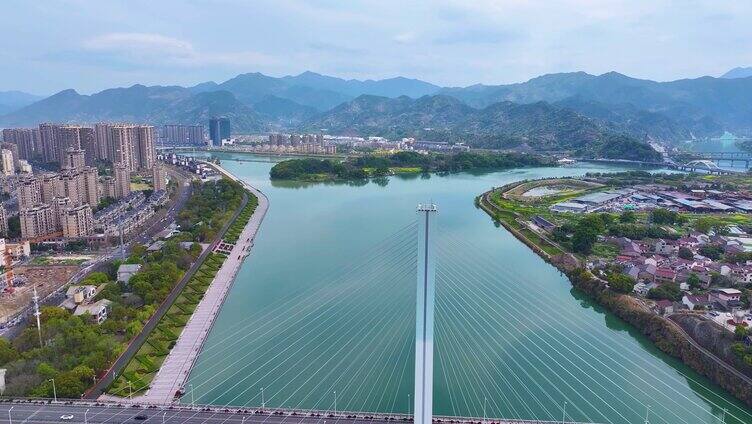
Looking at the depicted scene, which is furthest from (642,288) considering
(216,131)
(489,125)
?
(489,125)

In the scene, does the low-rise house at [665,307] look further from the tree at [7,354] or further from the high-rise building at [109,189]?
the high-rise building at [109,189]

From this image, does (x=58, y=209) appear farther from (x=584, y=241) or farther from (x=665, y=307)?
(x=665, y=307)

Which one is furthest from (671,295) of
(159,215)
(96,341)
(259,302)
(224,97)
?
(224,97)

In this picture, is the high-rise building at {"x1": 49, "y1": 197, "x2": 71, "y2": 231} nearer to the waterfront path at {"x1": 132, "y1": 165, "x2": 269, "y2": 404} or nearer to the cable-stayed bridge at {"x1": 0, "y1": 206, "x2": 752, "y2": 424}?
the waterfront path at {"x1": 132, "y1": 165, "x2": 269, "y2": 404}

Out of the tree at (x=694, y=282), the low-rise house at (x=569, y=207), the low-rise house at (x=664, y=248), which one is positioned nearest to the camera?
the tree at (x=694, y=282)

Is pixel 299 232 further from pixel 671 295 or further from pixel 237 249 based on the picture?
pixel 671 295

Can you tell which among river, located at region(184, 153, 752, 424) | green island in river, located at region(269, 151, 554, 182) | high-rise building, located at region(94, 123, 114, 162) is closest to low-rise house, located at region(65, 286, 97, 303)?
river, located at region(184, 153, 752, 424)

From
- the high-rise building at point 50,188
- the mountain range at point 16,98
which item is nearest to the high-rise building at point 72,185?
the high-rise building at point 50,188
